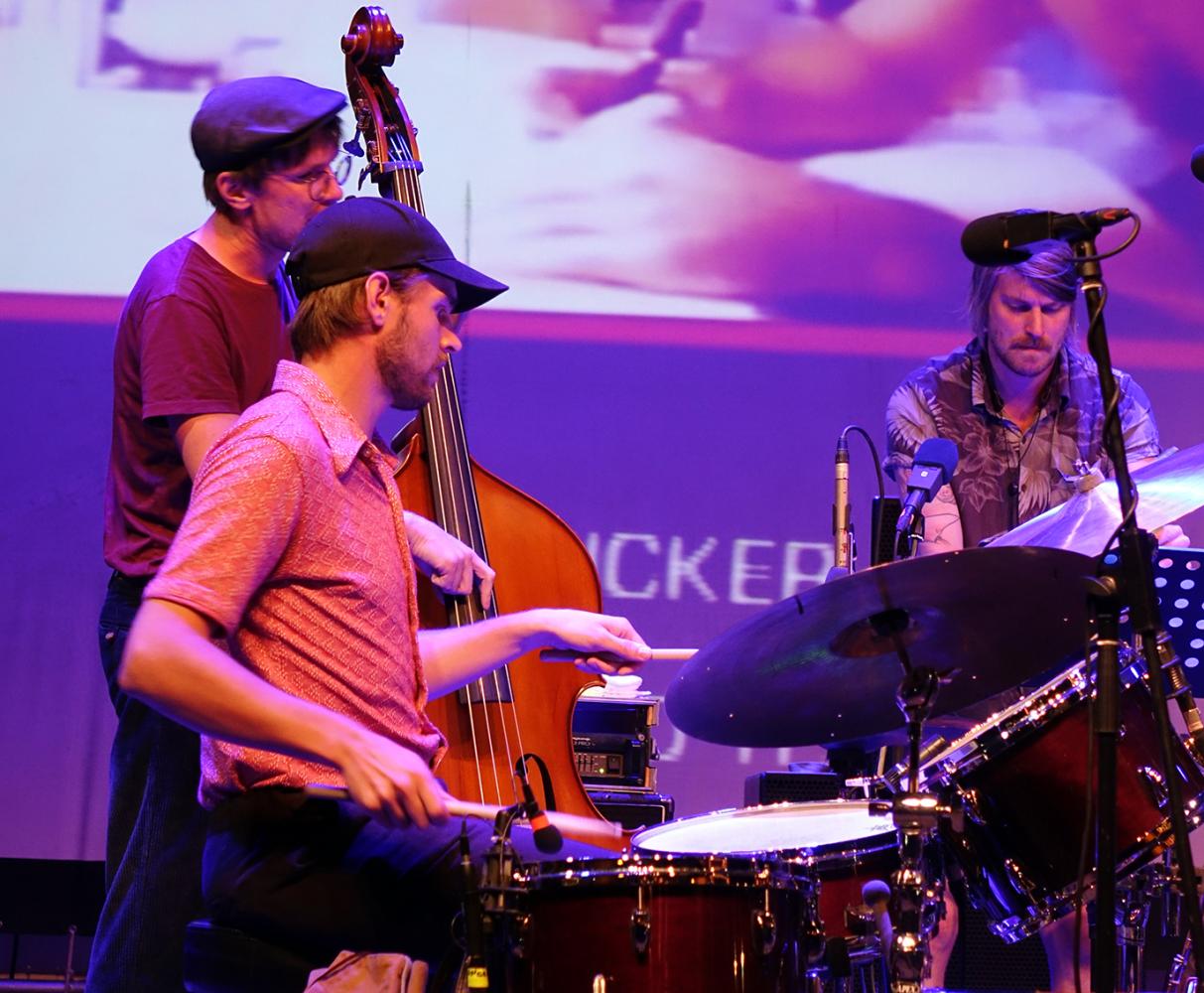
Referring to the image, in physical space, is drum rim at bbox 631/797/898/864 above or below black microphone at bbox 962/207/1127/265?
below

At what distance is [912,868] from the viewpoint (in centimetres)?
263

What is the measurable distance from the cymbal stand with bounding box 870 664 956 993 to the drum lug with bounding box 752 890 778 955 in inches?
15.3

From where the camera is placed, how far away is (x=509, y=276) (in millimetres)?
4973

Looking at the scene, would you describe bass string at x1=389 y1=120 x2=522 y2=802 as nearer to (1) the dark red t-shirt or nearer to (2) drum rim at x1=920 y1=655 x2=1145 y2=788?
(1) the dark red t-shirt

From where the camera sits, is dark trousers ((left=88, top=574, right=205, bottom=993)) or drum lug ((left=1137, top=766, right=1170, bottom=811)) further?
drum lug ((left=1137, top=766, right=1170, bottom=811))

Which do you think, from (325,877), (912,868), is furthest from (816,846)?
(325,877)

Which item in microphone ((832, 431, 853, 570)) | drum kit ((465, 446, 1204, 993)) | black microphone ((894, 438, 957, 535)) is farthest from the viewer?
microphone ((832, 431, 853, 570))

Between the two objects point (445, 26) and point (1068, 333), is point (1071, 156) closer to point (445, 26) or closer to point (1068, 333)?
point (1068, 333)

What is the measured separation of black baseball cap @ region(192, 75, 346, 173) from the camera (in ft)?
9.86

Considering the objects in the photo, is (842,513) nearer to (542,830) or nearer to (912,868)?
(912,868)

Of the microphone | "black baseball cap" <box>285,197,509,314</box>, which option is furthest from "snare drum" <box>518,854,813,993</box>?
the microphone

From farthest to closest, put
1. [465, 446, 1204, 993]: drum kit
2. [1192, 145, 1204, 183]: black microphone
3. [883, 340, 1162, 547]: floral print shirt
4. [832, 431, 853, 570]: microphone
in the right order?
1. [883, 340, 1162, 547]: floral print shirt
2. [832, 431, 853, 570]: microphone
3. [1192, 145, 1204, 183]: black microphone
4. [465, 446, 1204, 993]: drum kit

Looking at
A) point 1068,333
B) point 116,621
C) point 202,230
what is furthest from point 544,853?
point 1068,333

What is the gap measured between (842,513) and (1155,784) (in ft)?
3.80
